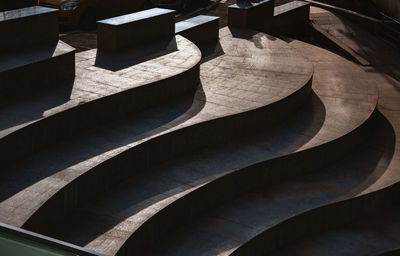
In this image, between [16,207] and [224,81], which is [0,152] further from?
[224,81]

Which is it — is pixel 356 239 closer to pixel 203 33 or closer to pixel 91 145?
pixel 91 145

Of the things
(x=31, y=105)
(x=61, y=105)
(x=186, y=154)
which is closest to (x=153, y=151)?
(x=186, y=154)

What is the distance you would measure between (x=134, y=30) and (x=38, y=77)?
303cm

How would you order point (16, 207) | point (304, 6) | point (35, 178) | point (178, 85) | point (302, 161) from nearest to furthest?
point (16, 207) < point (35, 178) < point (302, 161) < point (178, 85) < point (304, 6)

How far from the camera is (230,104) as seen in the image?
11000 millimetres

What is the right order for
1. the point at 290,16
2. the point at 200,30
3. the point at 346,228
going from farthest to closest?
the point at 290,16, the point at 200,30, the point at 346,228

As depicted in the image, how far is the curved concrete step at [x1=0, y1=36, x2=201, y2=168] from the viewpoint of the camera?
856 cm

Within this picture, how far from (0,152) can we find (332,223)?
179 inches

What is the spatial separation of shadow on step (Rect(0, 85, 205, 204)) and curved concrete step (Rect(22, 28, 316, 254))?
0.68 feet

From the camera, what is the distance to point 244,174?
9648 mm

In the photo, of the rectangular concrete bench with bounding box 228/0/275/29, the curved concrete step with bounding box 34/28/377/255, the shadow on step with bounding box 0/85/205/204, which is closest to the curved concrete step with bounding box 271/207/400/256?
the curved concrete step with bounding box 34/28/377/255

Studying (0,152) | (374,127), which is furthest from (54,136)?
(374,127)

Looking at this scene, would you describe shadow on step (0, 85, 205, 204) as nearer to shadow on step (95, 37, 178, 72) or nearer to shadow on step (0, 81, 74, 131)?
shadow on step (0, 81, 74, 131)

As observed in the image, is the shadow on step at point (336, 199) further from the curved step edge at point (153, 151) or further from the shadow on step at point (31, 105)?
the shadow on step at point (31, 105)
